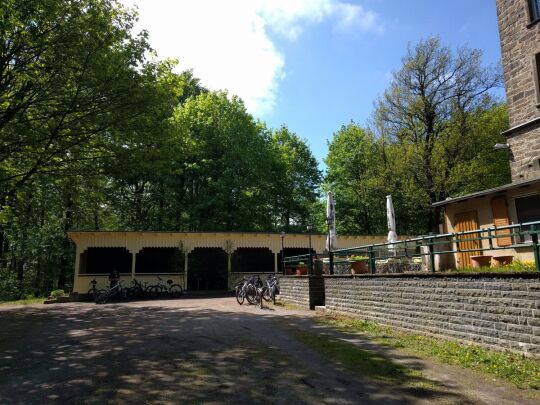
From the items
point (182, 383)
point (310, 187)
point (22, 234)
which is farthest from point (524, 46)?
point (22, 234)

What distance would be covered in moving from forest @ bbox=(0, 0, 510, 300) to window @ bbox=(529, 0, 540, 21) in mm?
8417

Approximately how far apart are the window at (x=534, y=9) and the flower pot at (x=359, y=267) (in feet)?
33.6

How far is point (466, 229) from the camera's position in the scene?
1212cm

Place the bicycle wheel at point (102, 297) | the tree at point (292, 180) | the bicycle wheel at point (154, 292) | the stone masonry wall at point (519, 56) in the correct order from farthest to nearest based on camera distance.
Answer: the tree at point (292, 180) → the bicycle wheel at point (154, 292) → the bicycle wheel at point (102, 297) → the stone masonry wall at point (519, 56)

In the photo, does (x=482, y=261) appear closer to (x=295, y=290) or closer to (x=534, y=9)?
(x=295, y=290)

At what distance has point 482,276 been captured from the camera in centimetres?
671

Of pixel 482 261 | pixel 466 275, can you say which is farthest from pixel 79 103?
pixel 482 261

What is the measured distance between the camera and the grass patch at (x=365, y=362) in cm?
542

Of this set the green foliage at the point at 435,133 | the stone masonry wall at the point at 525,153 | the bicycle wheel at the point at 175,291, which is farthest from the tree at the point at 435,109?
the bicycle wheel at the point at 175,291

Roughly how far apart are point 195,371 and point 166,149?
9.34 meters

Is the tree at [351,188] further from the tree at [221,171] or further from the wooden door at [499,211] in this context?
the wooden door at [499,211]

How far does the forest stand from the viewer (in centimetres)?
1152

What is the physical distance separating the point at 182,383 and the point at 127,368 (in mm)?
1266

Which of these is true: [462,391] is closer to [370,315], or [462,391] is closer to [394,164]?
[370,315]
